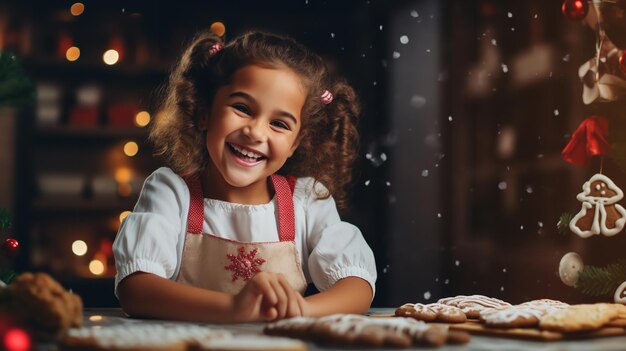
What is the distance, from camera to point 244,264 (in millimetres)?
1454

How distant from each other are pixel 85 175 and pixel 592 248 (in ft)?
6.52

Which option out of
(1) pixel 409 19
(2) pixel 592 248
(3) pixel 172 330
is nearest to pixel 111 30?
(1) pixel 409 19

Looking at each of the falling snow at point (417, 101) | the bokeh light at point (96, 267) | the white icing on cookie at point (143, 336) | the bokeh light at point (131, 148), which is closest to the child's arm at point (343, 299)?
the white icing on cookie at point (143, 336)

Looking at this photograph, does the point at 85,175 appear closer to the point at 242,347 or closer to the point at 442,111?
the point at 442,111

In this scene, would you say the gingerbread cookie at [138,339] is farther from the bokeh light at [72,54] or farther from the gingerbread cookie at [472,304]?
the bokeh light at [72,54]

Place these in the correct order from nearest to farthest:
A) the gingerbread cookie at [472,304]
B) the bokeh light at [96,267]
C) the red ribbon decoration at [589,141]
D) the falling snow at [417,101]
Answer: the gingerbread cookie at [472,304] → the red ribbon decoration at [589,141] → the falling snow at [417,101] → the bokeh light at [96,267]

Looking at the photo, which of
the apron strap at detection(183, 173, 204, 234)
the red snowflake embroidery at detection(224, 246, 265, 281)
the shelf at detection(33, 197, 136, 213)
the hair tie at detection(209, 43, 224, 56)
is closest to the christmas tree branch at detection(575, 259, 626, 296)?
the red snowflake embroidery at detection(224, 246, 265, 281)

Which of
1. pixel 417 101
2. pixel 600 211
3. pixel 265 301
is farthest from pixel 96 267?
pixel 600 211

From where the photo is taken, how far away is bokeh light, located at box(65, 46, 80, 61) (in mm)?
3055

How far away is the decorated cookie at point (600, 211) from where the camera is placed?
147 cm

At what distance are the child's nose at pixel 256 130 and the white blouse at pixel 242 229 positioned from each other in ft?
0.54

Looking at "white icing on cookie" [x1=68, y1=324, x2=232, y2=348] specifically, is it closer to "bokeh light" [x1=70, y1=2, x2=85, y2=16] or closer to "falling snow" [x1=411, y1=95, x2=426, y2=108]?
"falling snow" [x1=411, y1=95, x2=426, y2=108]

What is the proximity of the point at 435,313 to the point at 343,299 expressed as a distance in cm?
19

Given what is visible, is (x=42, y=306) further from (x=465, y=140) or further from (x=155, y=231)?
(x=465, y=140)
